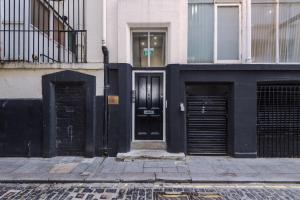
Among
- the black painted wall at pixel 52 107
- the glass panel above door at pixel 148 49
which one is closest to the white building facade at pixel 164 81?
the black painted wall at pixel 52 107

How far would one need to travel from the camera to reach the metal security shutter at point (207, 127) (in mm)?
10109

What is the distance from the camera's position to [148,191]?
680cm

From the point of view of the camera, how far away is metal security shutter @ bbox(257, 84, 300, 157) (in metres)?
9.91

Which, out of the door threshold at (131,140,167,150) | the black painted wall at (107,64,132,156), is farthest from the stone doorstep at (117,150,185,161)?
the door threshold at (131,140,167,150)

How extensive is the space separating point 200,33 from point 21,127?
6175mm

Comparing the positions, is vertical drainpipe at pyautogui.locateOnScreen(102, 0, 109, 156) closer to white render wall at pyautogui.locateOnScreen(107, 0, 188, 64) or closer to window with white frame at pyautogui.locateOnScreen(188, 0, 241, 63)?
white render wall at pyautogui.locateOnScreen(107, 0, 188, 64)

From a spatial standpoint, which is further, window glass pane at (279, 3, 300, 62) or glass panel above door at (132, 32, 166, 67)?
glass panel above door at (132, 32, 166, 67)

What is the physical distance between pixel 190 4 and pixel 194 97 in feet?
9.54

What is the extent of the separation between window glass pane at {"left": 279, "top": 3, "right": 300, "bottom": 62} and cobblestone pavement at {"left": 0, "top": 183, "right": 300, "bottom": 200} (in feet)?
15.0

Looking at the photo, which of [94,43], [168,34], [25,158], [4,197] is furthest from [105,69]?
[4,197]

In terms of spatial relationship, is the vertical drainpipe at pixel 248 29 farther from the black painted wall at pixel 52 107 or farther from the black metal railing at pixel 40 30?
the black metal railing at pixel 40 30

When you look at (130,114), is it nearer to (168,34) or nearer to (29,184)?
(168,34)

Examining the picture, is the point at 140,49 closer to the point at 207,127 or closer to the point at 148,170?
the point at 207,127

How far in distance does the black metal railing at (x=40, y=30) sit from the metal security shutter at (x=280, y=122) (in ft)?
19.2
